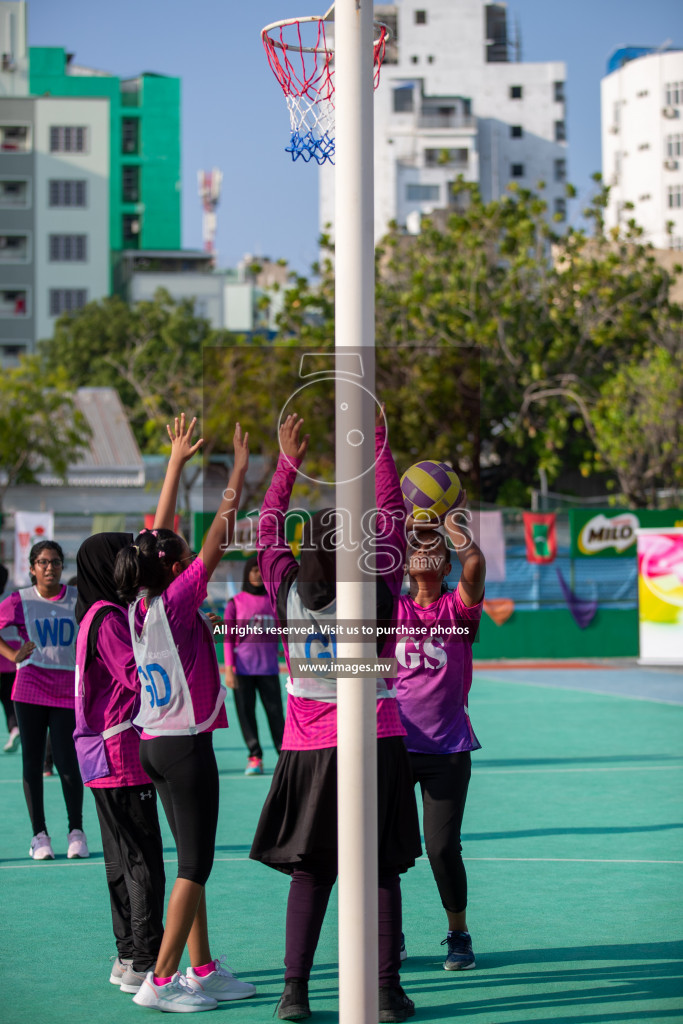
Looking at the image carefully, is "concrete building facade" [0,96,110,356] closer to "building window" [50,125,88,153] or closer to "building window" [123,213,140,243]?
"building window" [50,125,88,153]

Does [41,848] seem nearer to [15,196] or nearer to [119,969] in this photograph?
[119,969]

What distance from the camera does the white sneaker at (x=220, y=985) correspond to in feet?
16.6

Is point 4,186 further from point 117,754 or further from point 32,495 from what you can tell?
point 117,754

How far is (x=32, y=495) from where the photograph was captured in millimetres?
36812

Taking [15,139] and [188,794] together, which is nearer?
[188,794]

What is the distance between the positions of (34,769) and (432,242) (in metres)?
29.6

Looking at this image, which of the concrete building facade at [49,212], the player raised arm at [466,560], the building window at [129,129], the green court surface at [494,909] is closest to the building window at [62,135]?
the concrete building facade at [49,212]

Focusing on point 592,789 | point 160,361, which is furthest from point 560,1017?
point 160,361

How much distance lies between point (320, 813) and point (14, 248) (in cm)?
5835

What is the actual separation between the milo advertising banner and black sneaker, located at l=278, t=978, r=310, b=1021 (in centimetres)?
1401

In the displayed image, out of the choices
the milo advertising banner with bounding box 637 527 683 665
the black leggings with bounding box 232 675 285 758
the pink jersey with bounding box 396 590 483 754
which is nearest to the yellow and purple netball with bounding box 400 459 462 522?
the pink jersey with bounding box 396 590 483 754

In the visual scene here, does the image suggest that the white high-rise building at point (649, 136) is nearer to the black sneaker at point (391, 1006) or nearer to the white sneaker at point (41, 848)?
the white sneaker at point (41, 848)

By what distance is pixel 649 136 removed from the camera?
217ft

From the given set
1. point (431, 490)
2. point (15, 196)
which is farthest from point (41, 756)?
point (15, 196)
